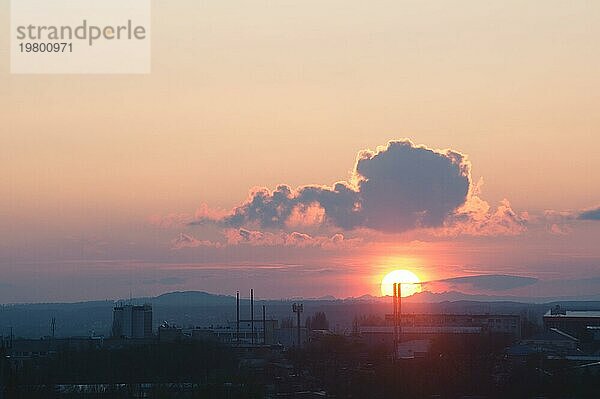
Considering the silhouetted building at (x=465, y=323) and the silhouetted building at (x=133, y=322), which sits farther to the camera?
the silhouetted building at (x=133, y=322)

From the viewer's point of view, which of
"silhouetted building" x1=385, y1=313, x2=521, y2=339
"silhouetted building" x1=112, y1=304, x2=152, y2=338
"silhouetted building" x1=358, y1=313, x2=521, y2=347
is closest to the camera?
"silhouetted building" x1=358, y1=313, x2=521, y2=347

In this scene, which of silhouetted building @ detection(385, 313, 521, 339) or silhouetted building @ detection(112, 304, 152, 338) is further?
silhouetted building @ detection(112, 304, 152, 338)

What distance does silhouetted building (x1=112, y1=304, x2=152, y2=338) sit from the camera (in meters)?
69.4

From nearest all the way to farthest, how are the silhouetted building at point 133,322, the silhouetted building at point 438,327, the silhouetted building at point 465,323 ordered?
the silhouetted building at point 438,327
the silhouetted building at point 465,323
the silhouetted building at point 133,322

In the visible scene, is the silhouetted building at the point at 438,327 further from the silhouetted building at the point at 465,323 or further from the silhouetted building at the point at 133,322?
the silhouetted building at the point at 133,322

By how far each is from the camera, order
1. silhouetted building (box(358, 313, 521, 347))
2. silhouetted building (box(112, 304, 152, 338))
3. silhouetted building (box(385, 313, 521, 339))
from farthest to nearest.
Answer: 1. silhouetted building (box(112, 304, 152, 338))
2. silhouetted building (box(385, 313, 521, 339))
3. silhouetted building (box(358, 313, 521, 347))

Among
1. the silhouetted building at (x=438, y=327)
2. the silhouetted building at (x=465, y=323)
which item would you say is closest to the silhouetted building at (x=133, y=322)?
the silhouetted building at (x=438, y=327)

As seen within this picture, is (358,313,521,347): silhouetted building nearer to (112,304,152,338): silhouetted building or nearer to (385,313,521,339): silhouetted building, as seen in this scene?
(385,313,521,339): silhouetted building

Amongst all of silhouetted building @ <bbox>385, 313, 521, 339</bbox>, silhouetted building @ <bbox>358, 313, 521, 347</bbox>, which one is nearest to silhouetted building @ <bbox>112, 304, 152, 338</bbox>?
silhouetted building @ <bbox>358, 313, 521, 347</bbox>

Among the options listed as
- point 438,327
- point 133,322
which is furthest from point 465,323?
point 133,322

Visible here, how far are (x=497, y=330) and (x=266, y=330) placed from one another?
14.6 meters

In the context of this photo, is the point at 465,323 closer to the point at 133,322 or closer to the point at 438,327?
the point at 438,327

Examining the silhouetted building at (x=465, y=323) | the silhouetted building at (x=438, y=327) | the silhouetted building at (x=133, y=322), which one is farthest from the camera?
the silhouetted building at (x=133, y=322)

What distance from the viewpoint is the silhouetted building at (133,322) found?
228ft
